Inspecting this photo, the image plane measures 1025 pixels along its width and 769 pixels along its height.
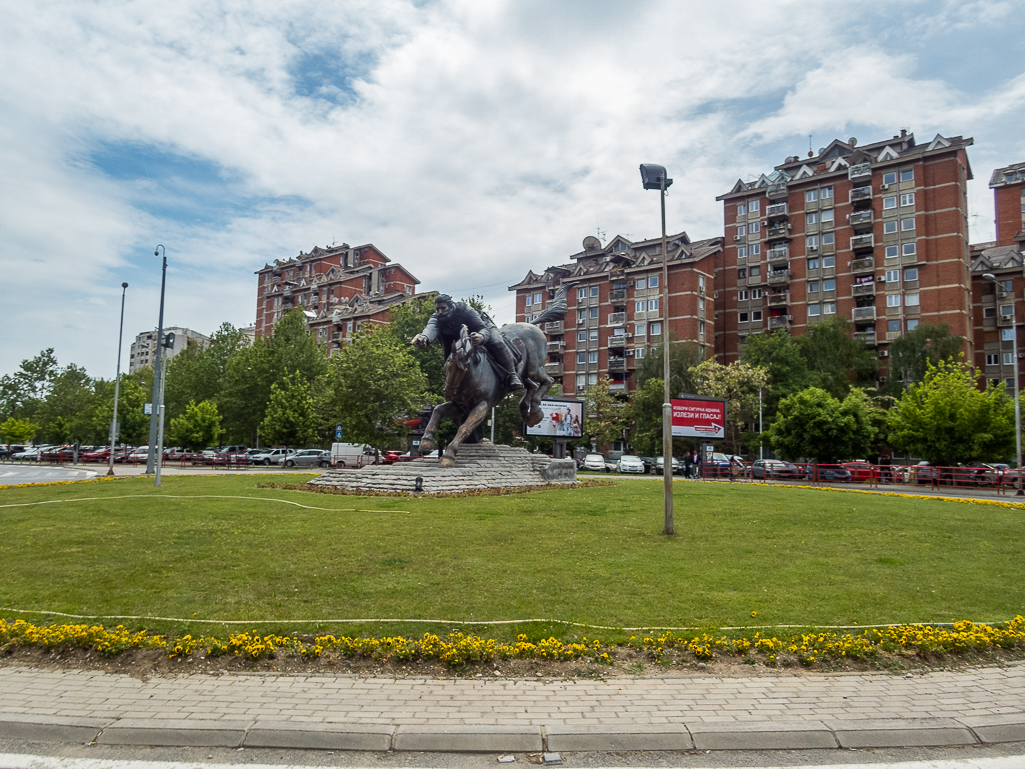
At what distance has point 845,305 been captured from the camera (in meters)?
58.5

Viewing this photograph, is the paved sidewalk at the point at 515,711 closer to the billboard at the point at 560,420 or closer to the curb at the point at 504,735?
the curb at the point at 504,735

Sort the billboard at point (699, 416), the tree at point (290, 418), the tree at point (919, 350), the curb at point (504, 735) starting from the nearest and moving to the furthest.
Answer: the curb at point (504, 735) → the billboard at point (699, 416) → the tree at point (290, 418) → the tree at point (919, 350)

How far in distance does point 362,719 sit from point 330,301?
9155 centimetres

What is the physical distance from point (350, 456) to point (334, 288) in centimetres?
4799

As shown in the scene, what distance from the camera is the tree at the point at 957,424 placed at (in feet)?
112

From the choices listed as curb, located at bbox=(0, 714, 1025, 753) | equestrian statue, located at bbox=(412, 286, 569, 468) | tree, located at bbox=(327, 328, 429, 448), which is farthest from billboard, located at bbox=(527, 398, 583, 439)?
curb, located at bbox=(0, 714, 1025, 753)

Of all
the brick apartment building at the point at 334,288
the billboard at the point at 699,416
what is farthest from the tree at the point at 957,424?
the brick apartment building at the point at 334,288

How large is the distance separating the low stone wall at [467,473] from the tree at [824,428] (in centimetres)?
2047

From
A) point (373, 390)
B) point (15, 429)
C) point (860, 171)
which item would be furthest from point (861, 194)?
point (15, 429)

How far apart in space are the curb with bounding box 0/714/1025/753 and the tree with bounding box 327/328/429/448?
3566cm

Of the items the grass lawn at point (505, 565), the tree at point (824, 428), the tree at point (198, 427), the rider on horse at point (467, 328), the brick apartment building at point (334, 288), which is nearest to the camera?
the grass lawn at point (505, 565)

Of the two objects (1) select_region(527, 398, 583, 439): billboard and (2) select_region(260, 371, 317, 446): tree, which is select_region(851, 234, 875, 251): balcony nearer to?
(1) select_region(527, 398, 583, 439): billboard

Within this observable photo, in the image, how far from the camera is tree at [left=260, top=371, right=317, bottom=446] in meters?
46.2

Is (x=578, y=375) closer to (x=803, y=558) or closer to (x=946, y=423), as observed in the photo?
(x=946, y=423)
